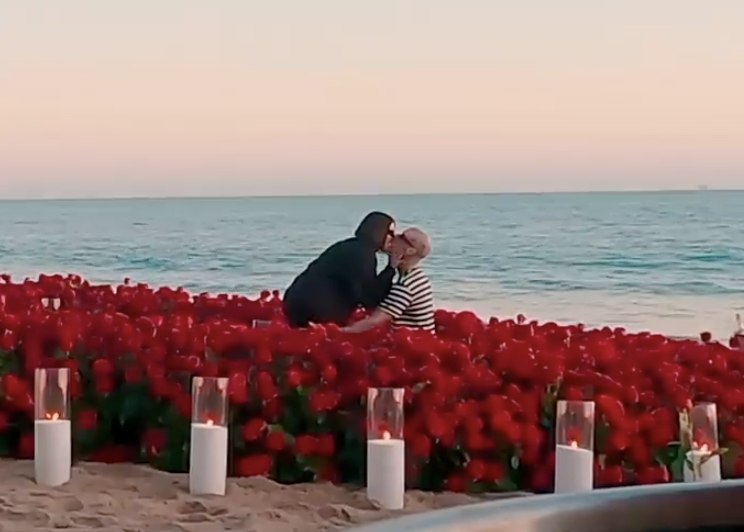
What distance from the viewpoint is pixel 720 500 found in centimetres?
155

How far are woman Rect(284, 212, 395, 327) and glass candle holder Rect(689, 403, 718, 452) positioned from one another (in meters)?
2.75

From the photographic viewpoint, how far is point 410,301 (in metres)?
8.36

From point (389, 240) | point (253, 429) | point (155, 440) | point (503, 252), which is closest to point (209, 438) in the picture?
point (253, 429)

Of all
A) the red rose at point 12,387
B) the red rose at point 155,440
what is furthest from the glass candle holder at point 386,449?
the red rose at point 12,387

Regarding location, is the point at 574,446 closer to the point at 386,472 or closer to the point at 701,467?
the point at 701,467

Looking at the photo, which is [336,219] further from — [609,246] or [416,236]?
[416,236]

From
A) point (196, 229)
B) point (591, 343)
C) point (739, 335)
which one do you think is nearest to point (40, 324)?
point (591, 343)

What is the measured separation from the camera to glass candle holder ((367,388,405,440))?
6016 mm

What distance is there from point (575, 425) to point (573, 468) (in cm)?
18

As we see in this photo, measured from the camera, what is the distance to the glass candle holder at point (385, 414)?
6.02 meters

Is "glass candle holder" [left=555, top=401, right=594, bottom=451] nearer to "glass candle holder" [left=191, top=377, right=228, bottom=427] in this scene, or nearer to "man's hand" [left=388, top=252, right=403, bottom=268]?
"glass candle holder" [left=191, top=377, right=228, bottom=427]

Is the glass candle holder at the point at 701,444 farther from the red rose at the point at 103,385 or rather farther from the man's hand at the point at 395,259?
the red rose at the point at 103,385

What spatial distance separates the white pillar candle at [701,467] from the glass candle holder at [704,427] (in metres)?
0.04

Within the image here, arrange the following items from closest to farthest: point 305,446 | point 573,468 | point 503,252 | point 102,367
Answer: point 573,468 < point 305,446 < point 102,367 < point 503,252
